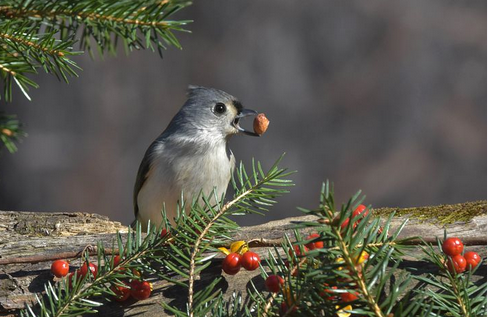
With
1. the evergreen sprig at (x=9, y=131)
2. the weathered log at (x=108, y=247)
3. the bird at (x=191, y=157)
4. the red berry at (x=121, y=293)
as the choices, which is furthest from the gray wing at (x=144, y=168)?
the evergreen sprig at (x=9, y=131)

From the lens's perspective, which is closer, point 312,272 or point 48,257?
point 312,272

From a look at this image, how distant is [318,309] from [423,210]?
2.04 ft

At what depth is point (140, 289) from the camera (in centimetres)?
89

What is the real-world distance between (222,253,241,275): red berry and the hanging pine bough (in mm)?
30

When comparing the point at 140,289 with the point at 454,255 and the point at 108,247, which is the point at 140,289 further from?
the point at 454,255

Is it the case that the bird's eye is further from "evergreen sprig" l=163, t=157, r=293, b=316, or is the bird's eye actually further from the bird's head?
"evergreen sprig" l=163, t=157, r=293, b=316

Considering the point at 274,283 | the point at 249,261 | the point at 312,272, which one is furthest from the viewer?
the point at 249,261

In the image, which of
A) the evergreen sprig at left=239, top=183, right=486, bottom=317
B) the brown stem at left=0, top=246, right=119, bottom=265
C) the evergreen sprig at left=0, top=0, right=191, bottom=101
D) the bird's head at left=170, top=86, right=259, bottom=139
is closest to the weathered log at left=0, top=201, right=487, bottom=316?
the brown stem at left=0, top=246, right=119, bottom=265

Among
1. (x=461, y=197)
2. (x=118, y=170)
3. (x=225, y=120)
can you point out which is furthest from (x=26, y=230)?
(x=461, y=197)

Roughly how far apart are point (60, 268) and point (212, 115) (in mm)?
794

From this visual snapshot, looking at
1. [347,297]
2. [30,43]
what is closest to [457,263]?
[347,297]

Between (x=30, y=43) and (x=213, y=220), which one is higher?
(x=30, y=43)

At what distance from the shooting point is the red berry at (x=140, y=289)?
0.88 meters

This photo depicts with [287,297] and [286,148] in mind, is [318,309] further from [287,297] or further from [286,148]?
[286,148]
